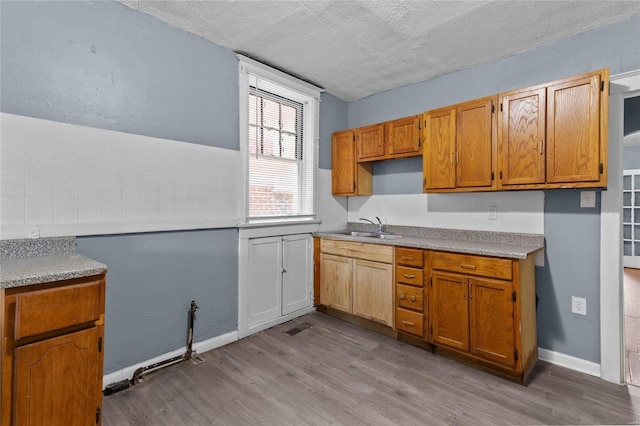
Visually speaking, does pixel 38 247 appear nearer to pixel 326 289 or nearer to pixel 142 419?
pixel 142 419

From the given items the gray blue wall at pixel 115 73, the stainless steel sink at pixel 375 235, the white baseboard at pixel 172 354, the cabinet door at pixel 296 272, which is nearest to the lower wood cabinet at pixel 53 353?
the white baseboard at pixel 172 354

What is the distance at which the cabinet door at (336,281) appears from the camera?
130 inches

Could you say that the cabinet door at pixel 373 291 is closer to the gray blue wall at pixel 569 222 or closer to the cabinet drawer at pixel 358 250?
the cabinet drawer at pixel 358 250

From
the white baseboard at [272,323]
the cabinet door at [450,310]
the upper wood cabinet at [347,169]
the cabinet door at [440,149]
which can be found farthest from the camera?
the upper wood cabinet at [347,169]

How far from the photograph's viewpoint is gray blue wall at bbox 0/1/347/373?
1853mm

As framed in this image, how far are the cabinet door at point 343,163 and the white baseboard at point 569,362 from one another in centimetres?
238

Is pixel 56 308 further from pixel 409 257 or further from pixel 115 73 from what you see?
pixel 409 257

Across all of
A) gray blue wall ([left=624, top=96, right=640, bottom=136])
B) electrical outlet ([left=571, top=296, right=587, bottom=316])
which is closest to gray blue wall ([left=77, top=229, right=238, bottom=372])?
electrical outlet ([left=571, top=296, right=587, bottom=316])

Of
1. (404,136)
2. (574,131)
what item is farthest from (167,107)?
(574,131)

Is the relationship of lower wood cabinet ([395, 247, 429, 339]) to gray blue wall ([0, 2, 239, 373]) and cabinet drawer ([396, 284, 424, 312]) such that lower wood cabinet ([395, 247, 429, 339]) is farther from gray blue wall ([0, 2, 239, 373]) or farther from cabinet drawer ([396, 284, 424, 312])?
gray blue wall ([0, 2, 239, 373])

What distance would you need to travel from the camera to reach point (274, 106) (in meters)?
3.37

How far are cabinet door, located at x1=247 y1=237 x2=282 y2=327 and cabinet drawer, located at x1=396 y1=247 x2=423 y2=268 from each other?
126 centimetres

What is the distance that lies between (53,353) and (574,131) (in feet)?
11.2

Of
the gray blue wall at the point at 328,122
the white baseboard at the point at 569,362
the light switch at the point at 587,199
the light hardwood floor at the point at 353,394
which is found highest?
the gray blue wall at the point at 328,122
